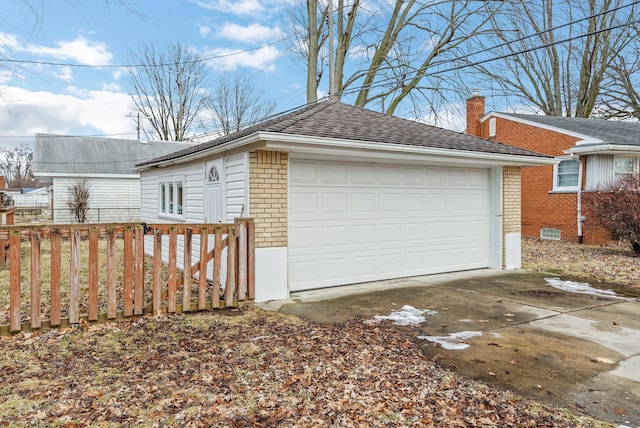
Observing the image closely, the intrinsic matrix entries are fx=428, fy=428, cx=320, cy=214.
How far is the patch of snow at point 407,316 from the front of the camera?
523cm

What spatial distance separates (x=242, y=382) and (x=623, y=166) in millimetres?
14259

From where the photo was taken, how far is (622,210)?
34.5ft

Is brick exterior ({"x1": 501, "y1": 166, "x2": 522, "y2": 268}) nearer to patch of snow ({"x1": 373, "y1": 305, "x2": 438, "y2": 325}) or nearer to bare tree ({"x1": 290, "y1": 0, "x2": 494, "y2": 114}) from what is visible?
patch of snow ({"x1": 373, "y1": 305, "x2": 438, "y2": 325})

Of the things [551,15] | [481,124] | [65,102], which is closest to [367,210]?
[481,124]

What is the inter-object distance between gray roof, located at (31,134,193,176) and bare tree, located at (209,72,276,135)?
22.3 feet

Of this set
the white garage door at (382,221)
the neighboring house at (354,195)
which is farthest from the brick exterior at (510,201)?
the white garage door at (382,221)

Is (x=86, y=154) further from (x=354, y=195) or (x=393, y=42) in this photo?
(x=354, y=195)

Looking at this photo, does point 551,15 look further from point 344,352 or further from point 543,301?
point 344,352

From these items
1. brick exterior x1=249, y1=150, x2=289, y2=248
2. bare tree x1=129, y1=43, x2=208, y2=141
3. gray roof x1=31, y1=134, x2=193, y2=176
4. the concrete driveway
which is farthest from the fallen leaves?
bare tree x1=129, y1=43, x2=208, y2=141

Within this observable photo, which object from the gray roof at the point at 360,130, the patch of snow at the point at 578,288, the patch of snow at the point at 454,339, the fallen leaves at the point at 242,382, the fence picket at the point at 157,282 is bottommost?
the fallen leaves at the point at 242,382

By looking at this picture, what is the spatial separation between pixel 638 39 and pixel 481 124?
10243 mm

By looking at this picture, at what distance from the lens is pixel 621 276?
26.8 ft

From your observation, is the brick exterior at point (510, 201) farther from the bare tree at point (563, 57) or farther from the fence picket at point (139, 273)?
the bare tree at point (563, 57)

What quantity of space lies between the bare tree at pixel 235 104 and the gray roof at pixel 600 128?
1896cm
